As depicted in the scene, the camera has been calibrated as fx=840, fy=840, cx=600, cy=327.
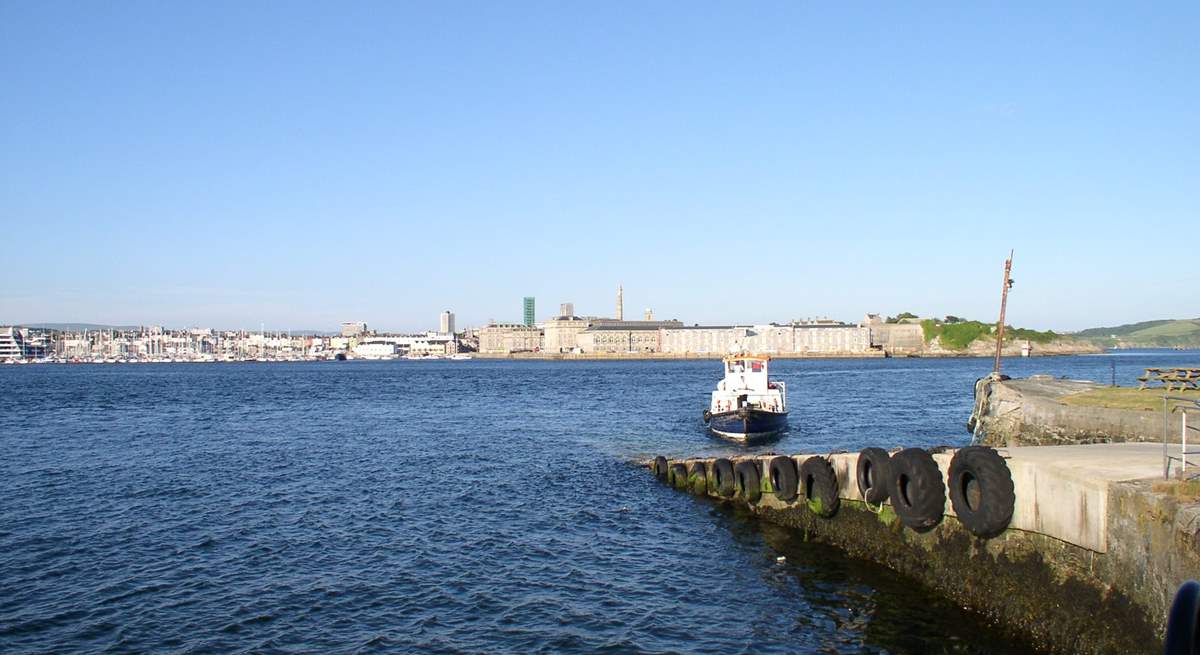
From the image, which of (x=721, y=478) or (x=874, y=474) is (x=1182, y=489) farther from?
(x=721, y=478)

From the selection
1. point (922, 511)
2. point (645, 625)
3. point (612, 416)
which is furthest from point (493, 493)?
point (612, 416)

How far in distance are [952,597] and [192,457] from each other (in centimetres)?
3703

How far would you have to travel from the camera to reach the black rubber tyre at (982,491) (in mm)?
15656

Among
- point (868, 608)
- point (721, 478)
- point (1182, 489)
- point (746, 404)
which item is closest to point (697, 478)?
point (721, 478)

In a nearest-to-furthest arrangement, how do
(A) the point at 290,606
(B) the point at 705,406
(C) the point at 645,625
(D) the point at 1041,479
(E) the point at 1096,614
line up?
1. (E) the point at 1096,614
2. (D) the point at 1041,479
3. (C) the point at 645,625
4. (A) the point at 290,606
5. (B) the point at 705,406

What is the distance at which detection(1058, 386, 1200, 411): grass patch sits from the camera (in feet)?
105

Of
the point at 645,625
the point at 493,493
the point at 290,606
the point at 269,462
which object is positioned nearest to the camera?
the point at 645,625

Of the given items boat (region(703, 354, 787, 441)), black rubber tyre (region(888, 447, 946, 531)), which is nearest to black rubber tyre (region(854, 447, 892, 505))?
black rubber tyre (region(888, 447, 946, 531))

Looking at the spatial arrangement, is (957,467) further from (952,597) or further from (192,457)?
(192,457)

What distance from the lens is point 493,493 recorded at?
1227 inches

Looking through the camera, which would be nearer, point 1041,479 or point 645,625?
point 1041,479

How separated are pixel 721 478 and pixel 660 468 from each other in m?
5.15

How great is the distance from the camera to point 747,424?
4591 cm

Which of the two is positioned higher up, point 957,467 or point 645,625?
point 957,467
